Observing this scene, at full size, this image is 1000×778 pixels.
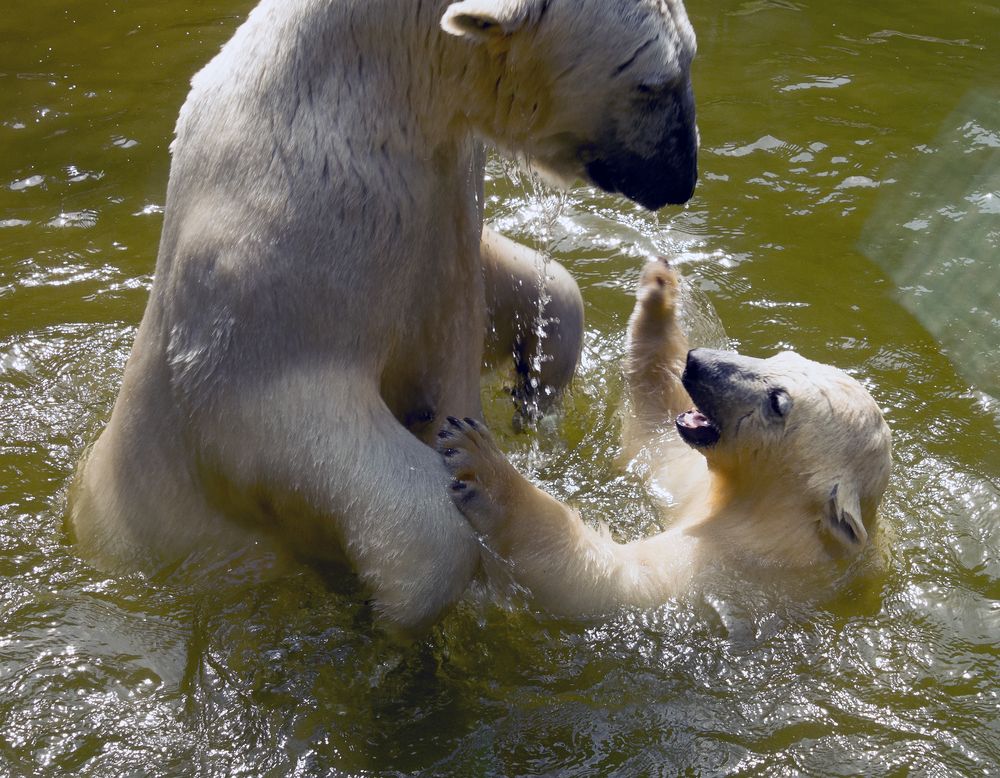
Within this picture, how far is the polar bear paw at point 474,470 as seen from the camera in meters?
3.60

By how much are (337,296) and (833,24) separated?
705 centimetres

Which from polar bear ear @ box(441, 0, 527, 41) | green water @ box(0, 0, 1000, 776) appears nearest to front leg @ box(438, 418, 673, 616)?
green water @ box(0, 0, 1000, 776)

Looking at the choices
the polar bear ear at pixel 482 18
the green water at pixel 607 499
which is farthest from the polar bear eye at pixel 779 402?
the polar bear ear at pixel 482 18

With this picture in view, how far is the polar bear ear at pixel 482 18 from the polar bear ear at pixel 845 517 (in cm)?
217

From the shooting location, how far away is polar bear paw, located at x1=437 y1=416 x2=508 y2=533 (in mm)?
3596

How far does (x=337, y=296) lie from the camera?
3.12 meters

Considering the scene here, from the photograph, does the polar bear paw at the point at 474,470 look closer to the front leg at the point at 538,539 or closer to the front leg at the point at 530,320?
the front leg at the point at 538,539

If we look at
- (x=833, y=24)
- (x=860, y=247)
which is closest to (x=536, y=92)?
(x=860, y=247)

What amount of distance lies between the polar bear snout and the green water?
1.65ft

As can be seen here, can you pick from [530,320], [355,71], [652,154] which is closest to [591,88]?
[652,154]

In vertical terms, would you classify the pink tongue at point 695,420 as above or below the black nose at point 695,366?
below

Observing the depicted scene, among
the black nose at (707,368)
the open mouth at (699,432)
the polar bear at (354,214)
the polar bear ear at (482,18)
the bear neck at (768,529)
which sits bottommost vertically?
the bear neck at (768,529)

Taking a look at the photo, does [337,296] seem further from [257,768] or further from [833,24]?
[833,24]

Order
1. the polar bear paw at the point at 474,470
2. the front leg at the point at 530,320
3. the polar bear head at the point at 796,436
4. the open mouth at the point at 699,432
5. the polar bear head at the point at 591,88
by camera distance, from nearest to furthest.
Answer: the polar bear head at the point at 591,88, the polar bear paw at the point at 474,470, the front leg at the point at 530,320, the polar bear head at the point at 796,436, the open mouth at the point at 699,432
